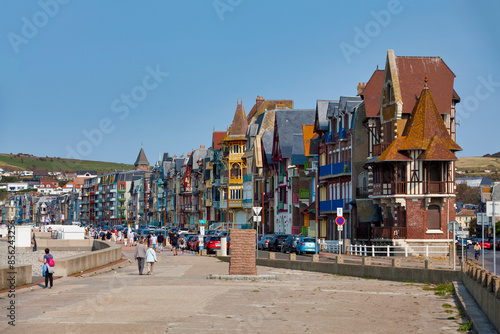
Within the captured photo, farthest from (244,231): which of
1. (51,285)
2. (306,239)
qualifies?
(306,239)

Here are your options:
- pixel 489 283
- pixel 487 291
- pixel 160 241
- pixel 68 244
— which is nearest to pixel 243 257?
pixel 487 291

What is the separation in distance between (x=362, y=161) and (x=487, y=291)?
45575 mm

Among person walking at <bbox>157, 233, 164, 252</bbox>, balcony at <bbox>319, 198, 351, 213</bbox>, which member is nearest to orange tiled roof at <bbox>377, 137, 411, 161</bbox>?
balcony at <bbox>319, 198, 351, 213</bbox>

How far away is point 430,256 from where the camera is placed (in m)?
50.3

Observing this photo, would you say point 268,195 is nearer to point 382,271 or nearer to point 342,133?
point 342,133

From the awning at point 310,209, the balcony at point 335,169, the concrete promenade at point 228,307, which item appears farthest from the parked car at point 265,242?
the concrete promenade at point 228,307

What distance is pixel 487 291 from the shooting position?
17234mm

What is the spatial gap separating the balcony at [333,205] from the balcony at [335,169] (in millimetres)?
2101

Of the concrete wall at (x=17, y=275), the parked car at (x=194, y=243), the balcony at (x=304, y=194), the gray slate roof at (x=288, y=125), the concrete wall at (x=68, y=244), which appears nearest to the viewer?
the concrete wall at (x=17, y=275)

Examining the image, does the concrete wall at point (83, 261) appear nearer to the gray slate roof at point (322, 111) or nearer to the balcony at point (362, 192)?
the balcony at point (362, 192)

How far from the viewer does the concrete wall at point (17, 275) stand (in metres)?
24.4

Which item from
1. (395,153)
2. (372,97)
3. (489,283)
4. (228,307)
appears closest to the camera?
(489,283)

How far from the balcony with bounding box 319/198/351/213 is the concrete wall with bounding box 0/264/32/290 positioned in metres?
39.0

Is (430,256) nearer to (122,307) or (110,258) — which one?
(110,258)
